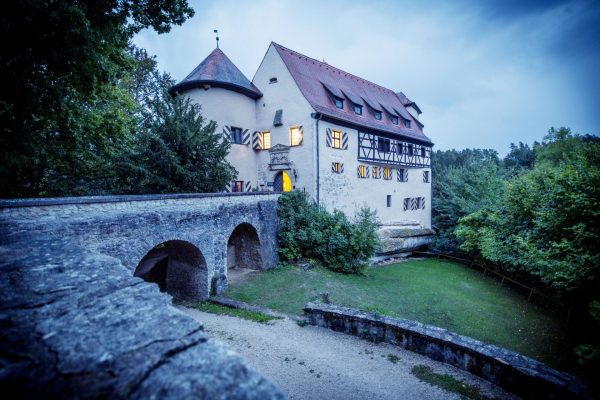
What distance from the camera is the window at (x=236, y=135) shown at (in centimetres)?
1847

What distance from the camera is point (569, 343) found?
9.73 meters

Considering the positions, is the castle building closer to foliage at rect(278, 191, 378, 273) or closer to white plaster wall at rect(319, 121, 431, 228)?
white plaster wall at rect(319, 121, 431, 228)

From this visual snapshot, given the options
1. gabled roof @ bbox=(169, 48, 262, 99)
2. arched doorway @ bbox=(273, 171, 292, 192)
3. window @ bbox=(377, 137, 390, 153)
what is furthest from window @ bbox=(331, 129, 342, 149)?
gabled roof @ bbox=(169, 48, 262, 99)

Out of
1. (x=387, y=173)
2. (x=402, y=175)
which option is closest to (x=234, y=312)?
(x=387, y=173)

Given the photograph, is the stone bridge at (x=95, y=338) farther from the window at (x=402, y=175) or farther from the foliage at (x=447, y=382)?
the window at (x=402, y=175)

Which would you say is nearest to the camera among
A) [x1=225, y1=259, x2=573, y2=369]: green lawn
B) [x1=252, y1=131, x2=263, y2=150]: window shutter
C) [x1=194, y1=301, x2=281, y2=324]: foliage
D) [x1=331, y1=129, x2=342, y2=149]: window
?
[x1=194, y1=301, x2=281, y2=324]: foliage

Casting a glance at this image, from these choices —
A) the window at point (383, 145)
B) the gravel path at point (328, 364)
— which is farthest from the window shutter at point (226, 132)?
the gravel path at point (328, 364)

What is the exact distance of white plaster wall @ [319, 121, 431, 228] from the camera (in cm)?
1811

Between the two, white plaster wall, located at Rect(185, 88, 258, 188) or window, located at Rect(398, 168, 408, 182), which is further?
window, located at Rect(398, 168, 408, 182)

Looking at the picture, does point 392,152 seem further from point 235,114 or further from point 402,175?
point 235,114

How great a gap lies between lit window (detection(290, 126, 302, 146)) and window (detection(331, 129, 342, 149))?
2.11 metres

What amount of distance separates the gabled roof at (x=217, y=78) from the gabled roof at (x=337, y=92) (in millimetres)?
3134

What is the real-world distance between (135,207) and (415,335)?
8405 mm

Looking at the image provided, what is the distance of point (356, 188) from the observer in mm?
20234
